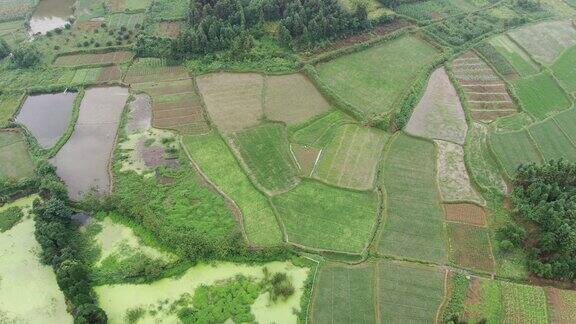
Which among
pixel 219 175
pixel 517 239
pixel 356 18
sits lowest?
pixel 517 239

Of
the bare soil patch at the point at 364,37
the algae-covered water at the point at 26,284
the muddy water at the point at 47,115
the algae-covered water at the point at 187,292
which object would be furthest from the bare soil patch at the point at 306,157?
the muddy water at the point at 47,115

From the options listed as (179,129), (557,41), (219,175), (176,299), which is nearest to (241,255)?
(176,299)

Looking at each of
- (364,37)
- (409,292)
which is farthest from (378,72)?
(409,292)

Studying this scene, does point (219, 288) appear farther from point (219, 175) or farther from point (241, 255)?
point (219, 175)

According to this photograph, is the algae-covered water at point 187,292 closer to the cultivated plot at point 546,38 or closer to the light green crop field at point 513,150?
the light green crop field at point 513,150

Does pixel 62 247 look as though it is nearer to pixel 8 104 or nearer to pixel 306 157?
pixel 306 157

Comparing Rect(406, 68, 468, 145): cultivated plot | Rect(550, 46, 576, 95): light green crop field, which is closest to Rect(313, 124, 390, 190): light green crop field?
Rect(406, 68, 468, 145): cultivated plot
